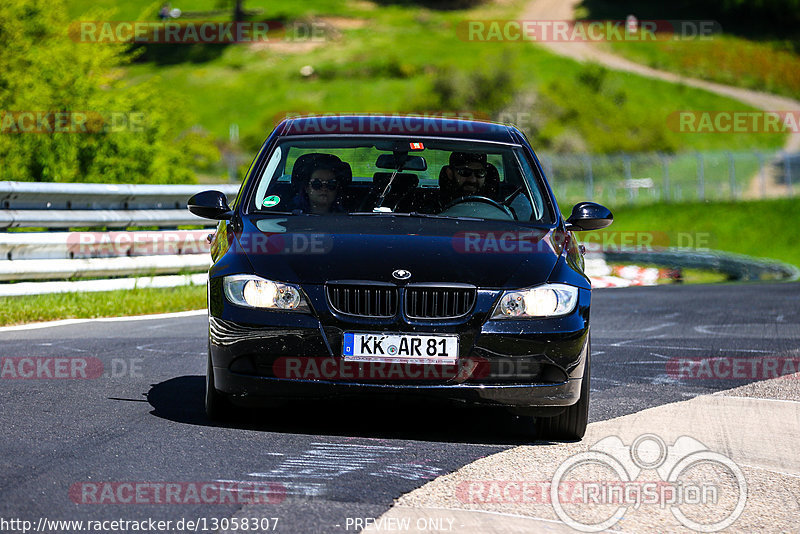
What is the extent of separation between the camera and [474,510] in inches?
183

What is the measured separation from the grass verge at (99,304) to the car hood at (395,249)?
5155 millimetres

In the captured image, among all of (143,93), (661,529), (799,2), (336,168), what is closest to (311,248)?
(336,168)

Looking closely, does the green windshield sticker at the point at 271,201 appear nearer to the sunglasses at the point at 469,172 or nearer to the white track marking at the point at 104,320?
the sunglasses at the point at 469,172

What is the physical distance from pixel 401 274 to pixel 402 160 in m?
1.47

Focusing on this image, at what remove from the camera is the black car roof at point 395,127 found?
7.41m

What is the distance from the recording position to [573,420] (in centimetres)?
617

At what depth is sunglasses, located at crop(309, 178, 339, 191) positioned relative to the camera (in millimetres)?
6992

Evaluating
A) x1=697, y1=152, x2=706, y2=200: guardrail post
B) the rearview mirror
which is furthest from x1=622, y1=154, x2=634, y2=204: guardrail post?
the rearview mirror

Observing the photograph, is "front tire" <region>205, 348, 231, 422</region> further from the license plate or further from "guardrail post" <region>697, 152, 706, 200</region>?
"guardrail post" <region>697, 152, 706, 200</region>

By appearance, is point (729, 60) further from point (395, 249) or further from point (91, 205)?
point (395, 249)

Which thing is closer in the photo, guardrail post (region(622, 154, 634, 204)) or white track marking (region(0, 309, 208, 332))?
white track marking (region(0, 309, 208, 332))

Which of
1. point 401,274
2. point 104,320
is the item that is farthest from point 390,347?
point 104,320

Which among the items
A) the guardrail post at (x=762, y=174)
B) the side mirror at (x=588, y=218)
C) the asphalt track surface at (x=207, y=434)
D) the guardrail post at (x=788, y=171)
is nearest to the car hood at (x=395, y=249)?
the side mirror at (x=588, y=218)

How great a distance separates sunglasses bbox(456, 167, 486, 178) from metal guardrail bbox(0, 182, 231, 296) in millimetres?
5556
